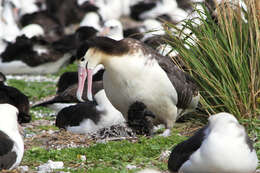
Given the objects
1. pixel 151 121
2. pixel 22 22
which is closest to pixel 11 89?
pixel 151 121

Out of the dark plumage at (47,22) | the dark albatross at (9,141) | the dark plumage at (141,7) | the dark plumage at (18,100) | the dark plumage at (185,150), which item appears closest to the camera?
the dark plumage at (185,150)

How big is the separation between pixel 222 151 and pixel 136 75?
2.40 m

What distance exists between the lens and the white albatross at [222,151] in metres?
5.30

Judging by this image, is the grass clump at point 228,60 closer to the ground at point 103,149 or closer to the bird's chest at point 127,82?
the ground at point 103,149

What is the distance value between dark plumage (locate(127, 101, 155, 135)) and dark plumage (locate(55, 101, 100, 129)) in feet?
2.22

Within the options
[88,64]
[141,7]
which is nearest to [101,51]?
[88,64]

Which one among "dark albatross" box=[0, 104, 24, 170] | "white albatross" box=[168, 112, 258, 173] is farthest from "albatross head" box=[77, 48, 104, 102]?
"white albatross" box=[168, 112, 258, 173]

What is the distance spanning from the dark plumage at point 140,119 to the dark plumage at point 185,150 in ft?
6.09

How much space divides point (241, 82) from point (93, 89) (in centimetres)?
277

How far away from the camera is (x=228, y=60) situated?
314 inches

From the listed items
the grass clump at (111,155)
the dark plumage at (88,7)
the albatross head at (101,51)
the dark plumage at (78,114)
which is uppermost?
the dark plumage at (88,7)

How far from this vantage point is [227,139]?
534 cm

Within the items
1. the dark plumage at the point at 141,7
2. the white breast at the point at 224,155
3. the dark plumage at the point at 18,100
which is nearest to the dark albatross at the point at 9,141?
the white breast at the point at 224,155

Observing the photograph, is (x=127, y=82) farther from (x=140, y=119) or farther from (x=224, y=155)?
(x=224, y=155)
